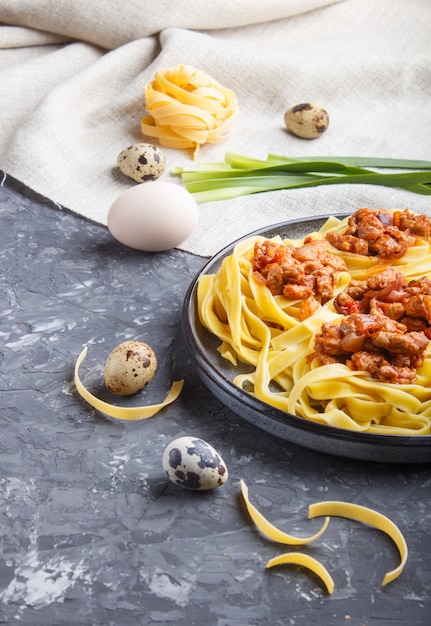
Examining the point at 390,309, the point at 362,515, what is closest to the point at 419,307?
the point at 390,309

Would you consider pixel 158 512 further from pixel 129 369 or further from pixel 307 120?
pixel 307 120

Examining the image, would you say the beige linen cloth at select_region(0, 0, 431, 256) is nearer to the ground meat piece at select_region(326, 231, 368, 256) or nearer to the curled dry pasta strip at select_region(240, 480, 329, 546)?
the ground meat piece at select_region(326, 231, 368, 256)

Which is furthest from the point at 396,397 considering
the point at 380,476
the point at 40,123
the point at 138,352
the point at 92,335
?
the point at 40,123

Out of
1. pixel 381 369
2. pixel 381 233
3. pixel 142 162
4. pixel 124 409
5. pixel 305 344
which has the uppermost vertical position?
pixel 381 233

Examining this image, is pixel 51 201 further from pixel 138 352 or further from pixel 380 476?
pixel 380 476

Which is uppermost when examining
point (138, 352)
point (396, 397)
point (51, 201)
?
point (396, 397)
